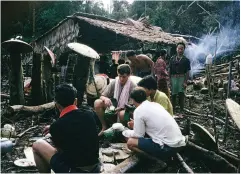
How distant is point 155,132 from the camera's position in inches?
155

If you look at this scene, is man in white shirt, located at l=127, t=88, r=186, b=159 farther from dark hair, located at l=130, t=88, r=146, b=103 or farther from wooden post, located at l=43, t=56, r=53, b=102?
wooden post, located at l=43, t=56, r=53, b=102

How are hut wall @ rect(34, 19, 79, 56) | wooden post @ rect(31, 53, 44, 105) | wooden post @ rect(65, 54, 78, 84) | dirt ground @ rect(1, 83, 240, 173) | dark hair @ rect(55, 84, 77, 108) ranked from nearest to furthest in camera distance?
1. dark hair @ rect(55, 84, 77, 108)
2. dirt ground @ rect(1, 83, 240, 173)
3. wooden post @ rect(31, 53, 44, 105)
4. wooden post @ rect(65, 54, 78, 84)
5. hut wall @ rect(34, 19, 79, 56)

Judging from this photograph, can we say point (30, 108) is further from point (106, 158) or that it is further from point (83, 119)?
point (83, 119)

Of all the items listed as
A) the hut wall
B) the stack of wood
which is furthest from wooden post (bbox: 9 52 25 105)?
the stack of wood

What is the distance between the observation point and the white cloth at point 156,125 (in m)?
3.85

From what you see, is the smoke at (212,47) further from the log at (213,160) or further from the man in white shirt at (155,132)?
the man in white shirt at (155,132)

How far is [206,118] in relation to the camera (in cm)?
772

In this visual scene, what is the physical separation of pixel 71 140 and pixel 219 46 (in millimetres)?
20108

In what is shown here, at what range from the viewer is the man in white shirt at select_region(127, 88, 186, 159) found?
3.86m

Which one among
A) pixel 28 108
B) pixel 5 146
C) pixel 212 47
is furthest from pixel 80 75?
pixel 212 47

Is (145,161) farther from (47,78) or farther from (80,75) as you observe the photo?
(47,78)

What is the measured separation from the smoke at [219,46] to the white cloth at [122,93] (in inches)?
564

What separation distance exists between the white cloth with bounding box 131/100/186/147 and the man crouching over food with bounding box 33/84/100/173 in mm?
825

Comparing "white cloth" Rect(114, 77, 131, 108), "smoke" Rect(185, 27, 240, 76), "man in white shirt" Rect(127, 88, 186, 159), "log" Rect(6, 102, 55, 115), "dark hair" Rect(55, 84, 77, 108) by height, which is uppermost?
"smoke" Rect(185, 27, 240, 76)
